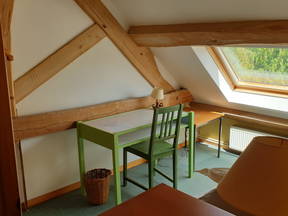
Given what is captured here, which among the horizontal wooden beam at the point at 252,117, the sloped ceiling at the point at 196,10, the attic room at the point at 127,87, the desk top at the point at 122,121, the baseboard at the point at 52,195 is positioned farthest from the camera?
the horizontal wooden beam at the point at 252,117

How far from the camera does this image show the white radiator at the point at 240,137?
143 inches

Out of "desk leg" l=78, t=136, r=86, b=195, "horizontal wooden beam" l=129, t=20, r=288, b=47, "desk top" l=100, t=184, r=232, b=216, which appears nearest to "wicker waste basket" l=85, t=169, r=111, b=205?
"desk leg" l=78, t=136, r=86, b=195

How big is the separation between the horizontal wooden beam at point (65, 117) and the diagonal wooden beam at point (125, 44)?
0.31m

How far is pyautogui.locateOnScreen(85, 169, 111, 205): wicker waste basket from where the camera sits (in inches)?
106

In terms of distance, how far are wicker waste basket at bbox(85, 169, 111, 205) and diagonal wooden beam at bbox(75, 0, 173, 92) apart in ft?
4.39

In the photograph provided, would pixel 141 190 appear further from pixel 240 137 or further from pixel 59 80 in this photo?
pixel 240 137

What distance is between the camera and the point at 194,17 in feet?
8.16

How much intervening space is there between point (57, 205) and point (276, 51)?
273 centimetres

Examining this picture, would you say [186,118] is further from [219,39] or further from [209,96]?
[219,39]

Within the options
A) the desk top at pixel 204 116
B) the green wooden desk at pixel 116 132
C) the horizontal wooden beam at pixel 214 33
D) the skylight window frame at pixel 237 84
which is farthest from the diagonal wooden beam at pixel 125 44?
the skylight window frame at pixel 237 84

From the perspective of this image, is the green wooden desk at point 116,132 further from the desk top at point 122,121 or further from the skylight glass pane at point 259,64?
the skylight glass pane at point 259,64

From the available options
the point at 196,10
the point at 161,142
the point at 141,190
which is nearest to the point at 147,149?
the point at 161,142

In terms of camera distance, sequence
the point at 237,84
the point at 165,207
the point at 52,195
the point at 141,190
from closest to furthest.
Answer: the point at 165,207
the point at 52,195
the point at 141,190
the point at 237,84

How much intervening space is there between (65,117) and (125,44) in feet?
3.43
